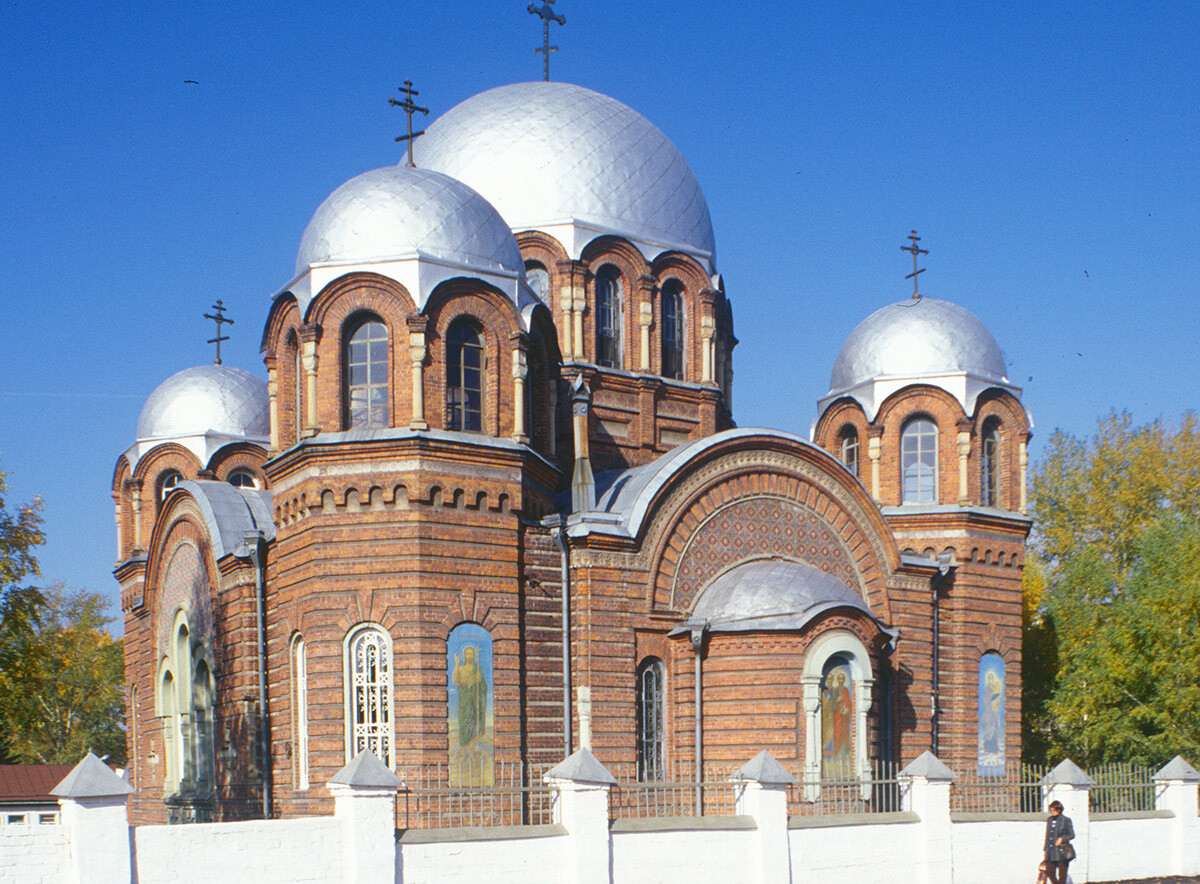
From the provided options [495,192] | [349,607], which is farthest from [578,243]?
[349,607]

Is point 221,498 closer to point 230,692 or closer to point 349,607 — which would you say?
point 230,692

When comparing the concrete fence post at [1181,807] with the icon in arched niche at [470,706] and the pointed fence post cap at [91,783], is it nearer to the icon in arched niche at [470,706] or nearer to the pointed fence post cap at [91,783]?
the icon in arched niche at [470,706]

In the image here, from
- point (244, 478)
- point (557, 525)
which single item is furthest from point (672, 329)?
point (244, 478)

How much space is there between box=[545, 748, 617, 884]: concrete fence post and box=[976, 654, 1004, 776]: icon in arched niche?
1094 centimetres

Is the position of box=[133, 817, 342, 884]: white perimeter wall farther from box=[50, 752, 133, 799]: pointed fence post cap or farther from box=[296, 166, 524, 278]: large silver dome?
box=[296, 166, 524, 278]: large silver dome

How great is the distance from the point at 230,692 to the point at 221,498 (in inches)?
110

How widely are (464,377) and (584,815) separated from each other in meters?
6.15

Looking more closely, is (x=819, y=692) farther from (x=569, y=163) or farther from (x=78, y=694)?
(x=78, y=694)

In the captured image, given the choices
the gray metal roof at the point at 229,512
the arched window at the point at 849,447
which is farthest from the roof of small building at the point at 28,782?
the arched window at the point at 849,447

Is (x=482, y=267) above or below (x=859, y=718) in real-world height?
above

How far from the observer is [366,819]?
12.4 m

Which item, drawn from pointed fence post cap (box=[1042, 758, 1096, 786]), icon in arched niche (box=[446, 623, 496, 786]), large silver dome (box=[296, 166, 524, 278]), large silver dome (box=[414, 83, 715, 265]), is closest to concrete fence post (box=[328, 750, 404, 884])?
icon in arched niche (box=[446, 623, 496, 786])

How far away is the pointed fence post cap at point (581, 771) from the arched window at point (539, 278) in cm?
962

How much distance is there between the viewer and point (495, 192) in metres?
22.4
